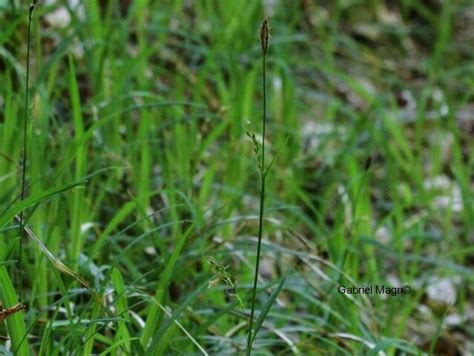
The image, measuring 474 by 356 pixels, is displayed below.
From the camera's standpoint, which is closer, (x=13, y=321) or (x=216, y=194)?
(x=13, y=321)

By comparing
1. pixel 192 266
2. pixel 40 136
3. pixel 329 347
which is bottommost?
pixel 329 347

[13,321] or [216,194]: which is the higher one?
[13,321]

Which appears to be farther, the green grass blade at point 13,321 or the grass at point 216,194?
the grass at point 216,194

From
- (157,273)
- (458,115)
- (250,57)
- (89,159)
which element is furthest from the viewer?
(458,115)

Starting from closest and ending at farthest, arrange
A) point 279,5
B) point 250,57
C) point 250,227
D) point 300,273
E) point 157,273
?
point 157,273 → point 300,273 → point 250,227 → point 250,57 → point 279,5

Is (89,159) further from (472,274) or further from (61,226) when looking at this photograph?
(472,274)

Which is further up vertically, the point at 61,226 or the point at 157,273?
the point at 61,226

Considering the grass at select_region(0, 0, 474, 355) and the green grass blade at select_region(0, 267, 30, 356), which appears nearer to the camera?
the green grass blade at select_region(0, 267, 30, 356)

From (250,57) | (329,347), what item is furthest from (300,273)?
(250,57)
